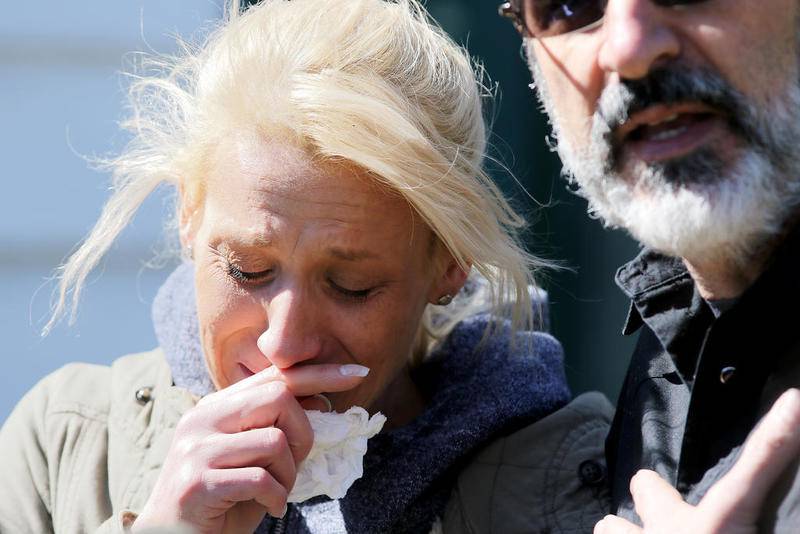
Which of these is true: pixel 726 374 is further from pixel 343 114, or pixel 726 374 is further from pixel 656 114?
pixel 343 114

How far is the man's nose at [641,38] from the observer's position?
1.77m

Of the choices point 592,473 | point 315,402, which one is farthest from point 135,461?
point 592,473

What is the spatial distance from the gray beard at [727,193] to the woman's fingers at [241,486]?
2.48ft

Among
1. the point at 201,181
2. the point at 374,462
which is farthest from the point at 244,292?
the point at 374,462

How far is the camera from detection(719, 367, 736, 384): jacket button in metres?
1.76

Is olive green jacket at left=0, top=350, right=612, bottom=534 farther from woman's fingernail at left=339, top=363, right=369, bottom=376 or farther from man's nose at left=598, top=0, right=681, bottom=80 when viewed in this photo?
man's nose at left=598, top=0, right=681, bottom=80

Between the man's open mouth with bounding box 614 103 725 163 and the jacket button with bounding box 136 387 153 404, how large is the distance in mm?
1207

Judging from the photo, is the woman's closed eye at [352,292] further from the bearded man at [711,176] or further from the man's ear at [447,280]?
the bearded man at [711,176]

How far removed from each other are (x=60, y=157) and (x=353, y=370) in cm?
224

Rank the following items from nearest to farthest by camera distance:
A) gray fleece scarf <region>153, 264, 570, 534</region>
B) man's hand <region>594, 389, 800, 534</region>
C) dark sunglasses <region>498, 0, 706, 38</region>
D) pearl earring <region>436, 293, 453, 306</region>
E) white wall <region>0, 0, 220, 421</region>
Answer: man's hand <region>594, 389, 800, 534</region> < dark sunglasses <region>498, 0, 706, 38</region> < gray fleece scarf <region>153, 264, 570, 534</region> < pearl earring <region>436, 293, 453, 306</region> < white wall <region>0, 0, 220, 421</region>

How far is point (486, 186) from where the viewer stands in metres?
2.33

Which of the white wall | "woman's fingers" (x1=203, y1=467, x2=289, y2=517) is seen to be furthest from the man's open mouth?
the white wall

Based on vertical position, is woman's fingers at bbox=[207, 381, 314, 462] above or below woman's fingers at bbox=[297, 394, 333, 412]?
above

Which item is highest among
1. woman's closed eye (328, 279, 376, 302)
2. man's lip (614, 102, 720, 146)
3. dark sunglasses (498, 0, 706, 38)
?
dark sunglasses (498, 0, 706, 38)
